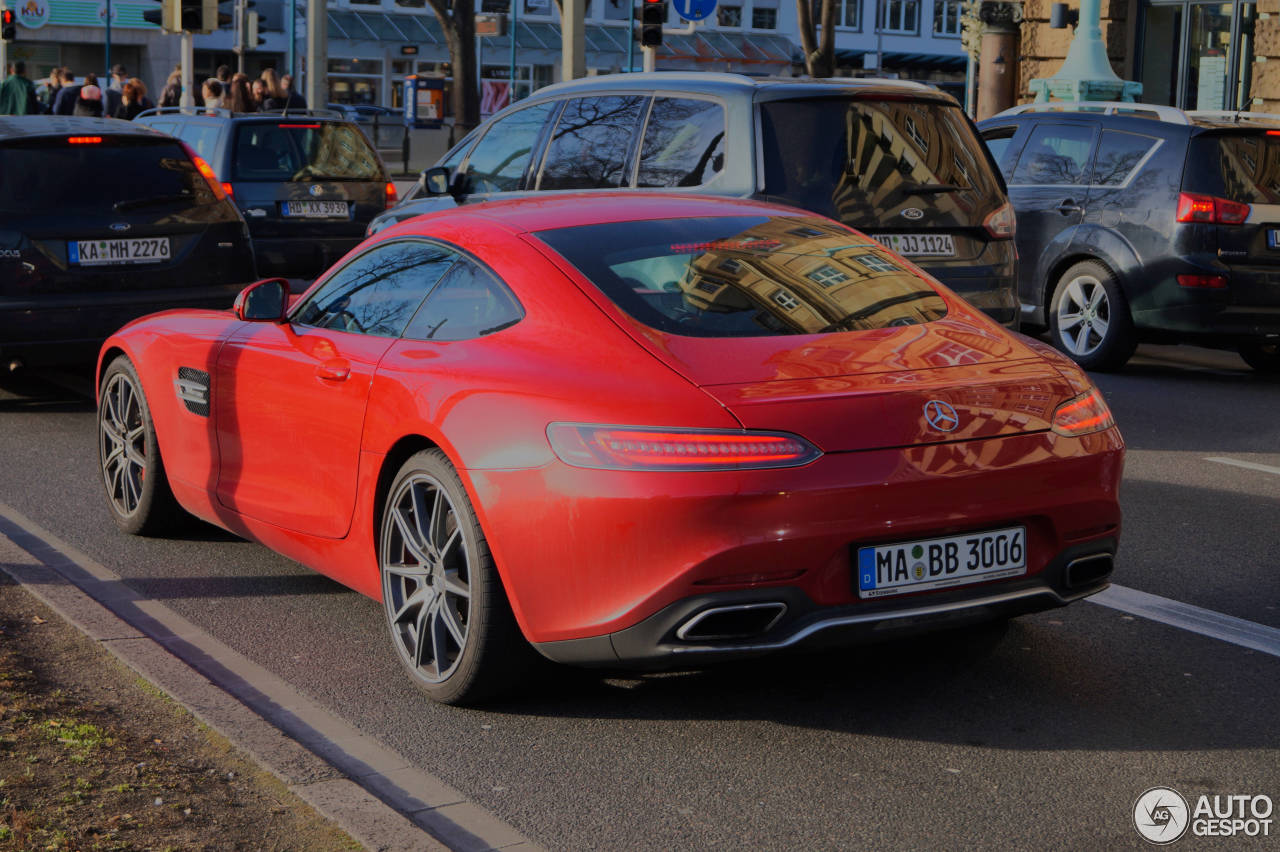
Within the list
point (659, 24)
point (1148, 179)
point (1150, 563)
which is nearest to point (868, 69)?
point (659, 24)

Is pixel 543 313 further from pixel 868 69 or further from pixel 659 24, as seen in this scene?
pixel 868 69

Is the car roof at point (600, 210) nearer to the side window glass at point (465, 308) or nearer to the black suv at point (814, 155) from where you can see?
the side window glass at point (465, 308)

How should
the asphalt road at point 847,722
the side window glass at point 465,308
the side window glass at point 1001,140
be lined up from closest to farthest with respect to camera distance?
the asphalt road at point 847,722
the side window glass at point 465,308
the side window glass at point 1001,140

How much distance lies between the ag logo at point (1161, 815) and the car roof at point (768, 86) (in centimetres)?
521

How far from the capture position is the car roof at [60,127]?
33.5 ft

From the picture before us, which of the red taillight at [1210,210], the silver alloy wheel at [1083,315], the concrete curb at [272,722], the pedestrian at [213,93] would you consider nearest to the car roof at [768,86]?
the red taillight at [1210,210]

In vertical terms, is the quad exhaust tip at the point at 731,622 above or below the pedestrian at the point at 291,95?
below

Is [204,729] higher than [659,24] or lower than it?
lower

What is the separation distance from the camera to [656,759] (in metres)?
4.46

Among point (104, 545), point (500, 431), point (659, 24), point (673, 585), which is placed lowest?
point (104, 545)

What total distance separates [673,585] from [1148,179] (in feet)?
28.4

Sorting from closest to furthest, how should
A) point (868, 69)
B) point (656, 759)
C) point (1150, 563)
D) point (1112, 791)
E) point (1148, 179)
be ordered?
point (1112, 791)
point (656, 759)
point (1150, 563)
point (1148, 179)
point (868, 69)

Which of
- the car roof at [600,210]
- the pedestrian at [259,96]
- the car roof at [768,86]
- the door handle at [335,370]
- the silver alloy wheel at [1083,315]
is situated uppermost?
the car roof at [768,86]

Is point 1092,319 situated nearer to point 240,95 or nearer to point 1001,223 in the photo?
point 1001,223
